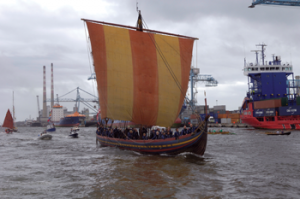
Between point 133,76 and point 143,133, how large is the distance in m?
5.49

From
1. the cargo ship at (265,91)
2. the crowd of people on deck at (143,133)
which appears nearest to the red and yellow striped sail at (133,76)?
the crowd of people on deck at (143,133)

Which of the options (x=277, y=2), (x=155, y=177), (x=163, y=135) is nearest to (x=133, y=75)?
(x=163, y=135)

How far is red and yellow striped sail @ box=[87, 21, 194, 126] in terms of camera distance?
25.9 m

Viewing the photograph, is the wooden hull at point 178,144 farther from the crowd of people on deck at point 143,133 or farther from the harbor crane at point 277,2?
the harbor crane at point 277,2

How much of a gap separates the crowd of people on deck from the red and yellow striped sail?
4.36 ft

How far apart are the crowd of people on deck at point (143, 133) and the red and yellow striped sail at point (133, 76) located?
1.33m

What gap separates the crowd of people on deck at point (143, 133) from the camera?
21.6 meters

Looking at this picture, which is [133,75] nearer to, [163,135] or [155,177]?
[163,135]

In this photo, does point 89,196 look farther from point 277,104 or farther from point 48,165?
point 277,104

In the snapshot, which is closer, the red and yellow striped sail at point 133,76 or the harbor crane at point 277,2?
the red and yellow striped sail at point 133,76

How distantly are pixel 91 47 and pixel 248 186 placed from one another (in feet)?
63.2

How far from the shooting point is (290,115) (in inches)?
2196

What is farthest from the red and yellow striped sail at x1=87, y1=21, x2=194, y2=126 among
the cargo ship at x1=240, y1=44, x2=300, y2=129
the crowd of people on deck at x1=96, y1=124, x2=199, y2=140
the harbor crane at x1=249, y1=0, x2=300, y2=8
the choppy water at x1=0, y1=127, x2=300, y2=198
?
the cargo ship at x1=240, y1=44, x2=300, y2=129

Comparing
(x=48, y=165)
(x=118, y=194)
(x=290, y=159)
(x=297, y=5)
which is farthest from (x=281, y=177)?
(x=297, y=5)
